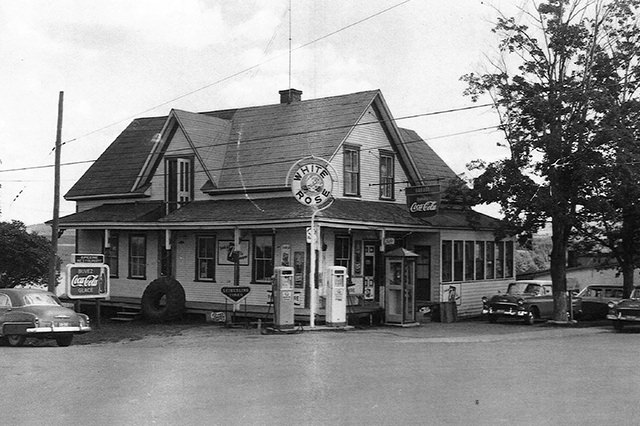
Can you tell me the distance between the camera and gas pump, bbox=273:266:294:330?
22.8 metres

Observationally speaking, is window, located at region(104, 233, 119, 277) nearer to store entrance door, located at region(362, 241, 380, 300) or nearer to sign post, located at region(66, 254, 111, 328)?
sign post, located at region(66, 254, 111, 328)

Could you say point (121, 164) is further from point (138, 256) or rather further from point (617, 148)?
point (617, 148)

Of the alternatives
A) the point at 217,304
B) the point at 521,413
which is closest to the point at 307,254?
the point at 217,304

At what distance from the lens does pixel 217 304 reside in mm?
28344

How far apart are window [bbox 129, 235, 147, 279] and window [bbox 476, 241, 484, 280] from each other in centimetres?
1383

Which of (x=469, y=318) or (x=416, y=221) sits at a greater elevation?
(x=416, y=221)

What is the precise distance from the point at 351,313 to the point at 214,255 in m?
6.22

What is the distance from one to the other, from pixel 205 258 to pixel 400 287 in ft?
25.9

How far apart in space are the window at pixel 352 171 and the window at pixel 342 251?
1.74 meters

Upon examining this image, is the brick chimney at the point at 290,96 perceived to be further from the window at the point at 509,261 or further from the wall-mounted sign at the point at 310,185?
the window at the point at 509,261

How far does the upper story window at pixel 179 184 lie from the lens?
101 ft

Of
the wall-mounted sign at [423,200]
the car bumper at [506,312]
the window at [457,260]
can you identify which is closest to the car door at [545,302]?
the car bumper at [506,312]

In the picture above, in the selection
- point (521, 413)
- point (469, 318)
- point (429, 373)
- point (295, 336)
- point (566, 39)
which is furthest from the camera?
point (469, 318)

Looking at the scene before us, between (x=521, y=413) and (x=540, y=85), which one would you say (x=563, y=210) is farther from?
(x=521, y=413)
